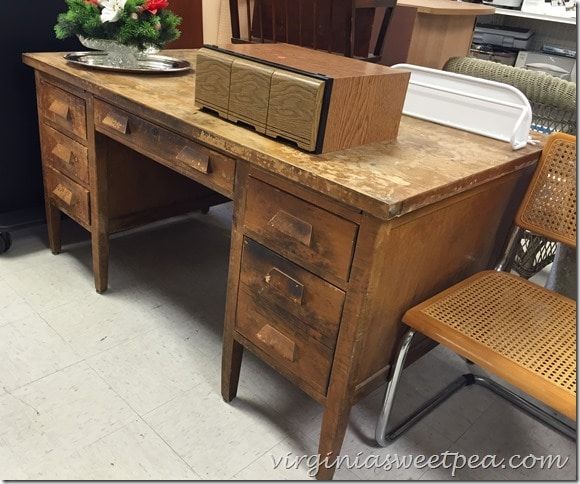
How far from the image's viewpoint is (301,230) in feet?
3.24

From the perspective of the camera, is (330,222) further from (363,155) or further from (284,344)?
(284,344)

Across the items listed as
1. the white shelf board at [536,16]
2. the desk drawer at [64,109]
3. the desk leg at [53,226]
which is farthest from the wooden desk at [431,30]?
the desk leg at [53,226]

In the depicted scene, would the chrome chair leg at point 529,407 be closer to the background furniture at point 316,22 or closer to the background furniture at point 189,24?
the background furniture at point 316,22

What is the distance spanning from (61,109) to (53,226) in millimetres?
482

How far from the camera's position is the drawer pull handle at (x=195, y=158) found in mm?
1140

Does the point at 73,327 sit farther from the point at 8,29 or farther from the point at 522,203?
the point at 522,203

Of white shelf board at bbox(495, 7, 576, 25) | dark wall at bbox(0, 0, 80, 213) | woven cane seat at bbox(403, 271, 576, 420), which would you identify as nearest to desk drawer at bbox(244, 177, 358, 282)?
woven cane seat at bbox(403, 271, 576, 420)

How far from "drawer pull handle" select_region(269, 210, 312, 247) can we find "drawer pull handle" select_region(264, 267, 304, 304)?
0.29 ft

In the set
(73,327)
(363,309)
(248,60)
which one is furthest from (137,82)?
(363,309)

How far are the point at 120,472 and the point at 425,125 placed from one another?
3.49 feet

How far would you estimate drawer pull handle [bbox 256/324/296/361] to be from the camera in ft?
3.60

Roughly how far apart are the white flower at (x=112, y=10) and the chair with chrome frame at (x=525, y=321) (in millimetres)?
1099

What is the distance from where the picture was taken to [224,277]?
1.94 meters

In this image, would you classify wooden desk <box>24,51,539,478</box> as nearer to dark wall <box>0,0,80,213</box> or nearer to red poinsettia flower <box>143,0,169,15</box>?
red poinsettia flower <box>143,0,169,15</box>
